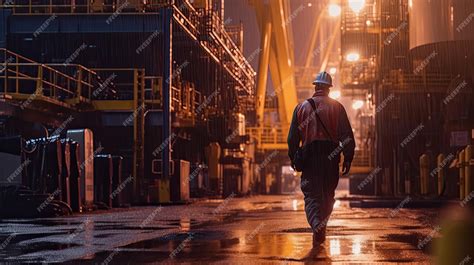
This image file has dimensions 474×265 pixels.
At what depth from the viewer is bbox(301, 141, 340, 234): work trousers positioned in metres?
9.86

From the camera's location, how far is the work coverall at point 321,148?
9867mm

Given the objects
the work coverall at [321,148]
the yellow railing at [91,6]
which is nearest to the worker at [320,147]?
the work coverall at [321,148]

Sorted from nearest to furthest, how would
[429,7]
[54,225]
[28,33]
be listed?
[54,225], [429,7], [28,33]

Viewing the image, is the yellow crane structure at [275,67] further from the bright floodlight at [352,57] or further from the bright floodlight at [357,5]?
the bright floodlight at [352,57]

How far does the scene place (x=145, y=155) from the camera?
105 feet

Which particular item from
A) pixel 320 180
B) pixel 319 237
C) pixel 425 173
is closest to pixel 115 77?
pixel 425 173

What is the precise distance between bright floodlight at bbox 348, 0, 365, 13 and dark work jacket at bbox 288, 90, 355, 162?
37.1 metres

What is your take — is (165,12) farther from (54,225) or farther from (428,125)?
(54,225)

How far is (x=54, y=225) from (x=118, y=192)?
1043 cm

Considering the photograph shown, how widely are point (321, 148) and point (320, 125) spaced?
0.28 meters

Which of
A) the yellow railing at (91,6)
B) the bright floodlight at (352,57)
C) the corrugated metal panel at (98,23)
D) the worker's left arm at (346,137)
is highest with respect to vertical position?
the yellow railing at (91,6)

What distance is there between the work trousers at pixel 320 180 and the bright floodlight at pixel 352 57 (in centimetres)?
3747

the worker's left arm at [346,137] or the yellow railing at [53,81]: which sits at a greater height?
the yellow railing at [53,81]

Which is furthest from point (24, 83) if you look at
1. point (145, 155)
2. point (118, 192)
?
point (118, 192)
